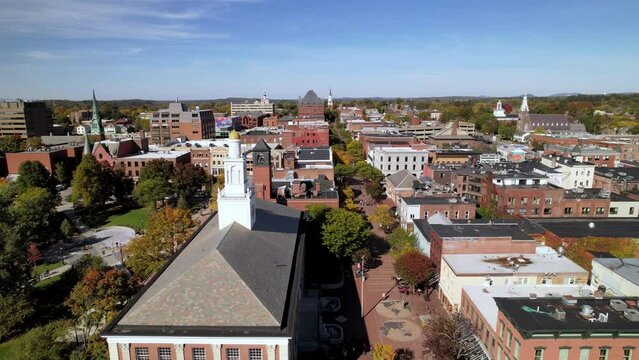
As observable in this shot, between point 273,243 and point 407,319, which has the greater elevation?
point 273,243

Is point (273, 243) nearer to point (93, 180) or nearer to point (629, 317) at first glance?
point (629, 317)

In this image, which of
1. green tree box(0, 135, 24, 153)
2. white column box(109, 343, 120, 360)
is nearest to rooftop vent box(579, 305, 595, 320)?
white column box(109, 343, 120, 360)

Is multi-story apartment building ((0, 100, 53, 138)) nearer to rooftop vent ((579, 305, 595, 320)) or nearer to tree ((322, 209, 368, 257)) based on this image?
tree ((322, 209, 368, 257))

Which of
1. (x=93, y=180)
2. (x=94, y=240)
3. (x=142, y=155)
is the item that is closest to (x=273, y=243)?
(x=94, y=240)

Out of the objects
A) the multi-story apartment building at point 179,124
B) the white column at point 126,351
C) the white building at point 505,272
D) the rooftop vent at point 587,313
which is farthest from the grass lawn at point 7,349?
the multi-story apartment building at point 179,124

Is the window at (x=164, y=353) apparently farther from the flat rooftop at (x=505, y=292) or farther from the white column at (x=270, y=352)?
the flat rooftop at (x=505, y=292)

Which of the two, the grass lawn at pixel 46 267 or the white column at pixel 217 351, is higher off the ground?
the white column at pixel 217 351
